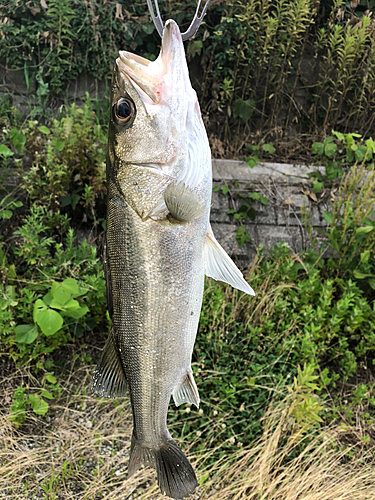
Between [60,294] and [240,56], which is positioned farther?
[240,56]

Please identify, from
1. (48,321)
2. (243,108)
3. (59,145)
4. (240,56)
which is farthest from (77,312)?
(240,56)

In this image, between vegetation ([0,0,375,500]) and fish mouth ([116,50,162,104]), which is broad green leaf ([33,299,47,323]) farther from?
fish mouth ([116,50,162,104])

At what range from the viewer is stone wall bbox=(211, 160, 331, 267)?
4008 millimetres

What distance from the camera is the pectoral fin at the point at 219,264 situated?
127cm

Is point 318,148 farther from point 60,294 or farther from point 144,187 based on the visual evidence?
point 144,187

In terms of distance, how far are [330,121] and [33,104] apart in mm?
3282

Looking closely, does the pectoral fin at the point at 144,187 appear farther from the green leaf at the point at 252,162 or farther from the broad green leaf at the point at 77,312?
the green leaf at the point at 252,162

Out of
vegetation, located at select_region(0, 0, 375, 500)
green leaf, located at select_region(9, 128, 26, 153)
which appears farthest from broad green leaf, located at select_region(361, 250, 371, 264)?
green leaf, located at select_region(9, 128, 26, 153)

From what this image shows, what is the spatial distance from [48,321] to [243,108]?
3.08 metres

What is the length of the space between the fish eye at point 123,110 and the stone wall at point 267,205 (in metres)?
2.81

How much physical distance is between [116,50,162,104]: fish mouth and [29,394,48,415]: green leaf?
2.45 meters

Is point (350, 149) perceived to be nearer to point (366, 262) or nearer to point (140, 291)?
point (366, 262)

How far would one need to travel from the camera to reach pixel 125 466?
8.98ft

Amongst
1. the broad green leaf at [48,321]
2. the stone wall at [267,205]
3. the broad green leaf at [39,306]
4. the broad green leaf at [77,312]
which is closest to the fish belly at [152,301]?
the broad green leaf at [48,321]
